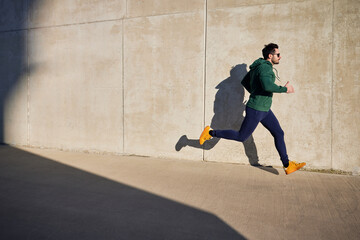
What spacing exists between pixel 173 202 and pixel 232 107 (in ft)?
7.06

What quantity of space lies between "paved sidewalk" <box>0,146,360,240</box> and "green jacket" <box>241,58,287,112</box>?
3.35 ft

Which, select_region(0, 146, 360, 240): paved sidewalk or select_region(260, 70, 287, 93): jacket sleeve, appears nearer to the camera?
select_region(0, 146, 360, 240): paved sidewalk

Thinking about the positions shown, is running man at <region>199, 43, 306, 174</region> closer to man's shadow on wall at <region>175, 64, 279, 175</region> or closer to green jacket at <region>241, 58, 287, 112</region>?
green jacket at <region>241, 58, 287, 112</region>

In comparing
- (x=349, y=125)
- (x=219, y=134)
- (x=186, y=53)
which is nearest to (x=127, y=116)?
(x=186, y=53)

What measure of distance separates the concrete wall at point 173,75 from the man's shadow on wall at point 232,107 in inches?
0.6

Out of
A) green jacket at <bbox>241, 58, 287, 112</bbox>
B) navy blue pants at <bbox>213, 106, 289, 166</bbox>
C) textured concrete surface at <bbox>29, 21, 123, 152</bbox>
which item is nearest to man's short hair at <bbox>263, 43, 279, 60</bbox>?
green jacket at <bbox>241, 58, 287, 112</bbox>

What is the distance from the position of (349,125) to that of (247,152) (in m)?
1.51

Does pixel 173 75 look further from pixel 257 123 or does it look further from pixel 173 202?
pixel 173 202

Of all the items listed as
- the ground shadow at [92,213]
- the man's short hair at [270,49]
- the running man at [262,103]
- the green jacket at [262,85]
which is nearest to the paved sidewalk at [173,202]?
the ground shadow at [92,213]

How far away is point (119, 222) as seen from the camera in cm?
227

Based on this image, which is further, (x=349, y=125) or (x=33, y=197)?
(x=349, y=125)

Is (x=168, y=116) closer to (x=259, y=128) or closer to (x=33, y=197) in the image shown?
(x=259, y=128)

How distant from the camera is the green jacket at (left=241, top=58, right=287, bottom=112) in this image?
331cm

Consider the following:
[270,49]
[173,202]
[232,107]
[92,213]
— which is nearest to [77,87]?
[232,107]
